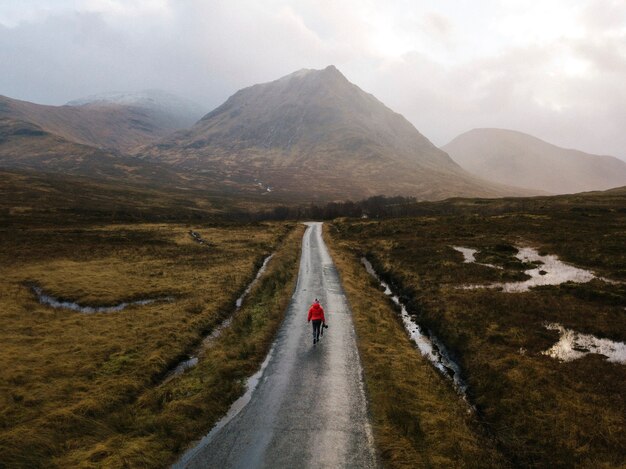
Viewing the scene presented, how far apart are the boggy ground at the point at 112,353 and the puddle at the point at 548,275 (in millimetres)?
24373

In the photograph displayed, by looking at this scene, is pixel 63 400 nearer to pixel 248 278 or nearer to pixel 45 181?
pixel 248 278

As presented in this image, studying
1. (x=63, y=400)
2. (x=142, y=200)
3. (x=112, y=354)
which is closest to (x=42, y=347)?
(x=112, y=354)

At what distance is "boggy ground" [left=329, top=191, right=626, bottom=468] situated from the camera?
15.6 meters

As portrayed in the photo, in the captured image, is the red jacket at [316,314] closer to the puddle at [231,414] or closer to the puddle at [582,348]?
the puddle at [231,414]

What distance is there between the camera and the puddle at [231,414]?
1410 cm

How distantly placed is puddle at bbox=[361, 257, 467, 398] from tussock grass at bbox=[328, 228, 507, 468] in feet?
2.68

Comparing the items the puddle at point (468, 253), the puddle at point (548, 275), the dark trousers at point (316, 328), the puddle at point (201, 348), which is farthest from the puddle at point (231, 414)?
the puddle at point (468, 253)

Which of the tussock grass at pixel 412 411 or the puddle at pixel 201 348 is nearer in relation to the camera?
the tussock grass at pixel 412 411

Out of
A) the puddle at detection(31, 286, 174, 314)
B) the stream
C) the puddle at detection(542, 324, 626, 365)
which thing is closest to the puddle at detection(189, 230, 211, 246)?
the puddle at detection(31, 286, 174, 314)

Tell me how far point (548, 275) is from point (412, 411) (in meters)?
35.1

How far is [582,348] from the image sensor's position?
78.9 feet

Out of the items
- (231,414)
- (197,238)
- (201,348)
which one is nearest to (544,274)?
(201,348)

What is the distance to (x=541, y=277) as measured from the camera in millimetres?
42438

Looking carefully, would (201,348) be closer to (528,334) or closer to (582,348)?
(528,334)
